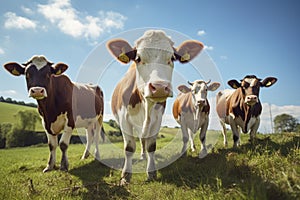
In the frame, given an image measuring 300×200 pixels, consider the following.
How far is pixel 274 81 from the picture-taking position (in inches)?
282

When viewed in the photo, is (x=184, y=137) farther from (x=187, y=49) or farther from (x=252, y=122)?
(x=187, y=49)

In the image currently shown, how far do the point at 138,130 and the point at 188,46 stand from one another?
2.05 meters

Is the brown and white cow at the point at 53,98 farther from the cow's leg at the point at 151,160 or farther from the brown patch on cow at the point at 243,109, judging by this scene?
the brown patch on cow at the point at 243,109

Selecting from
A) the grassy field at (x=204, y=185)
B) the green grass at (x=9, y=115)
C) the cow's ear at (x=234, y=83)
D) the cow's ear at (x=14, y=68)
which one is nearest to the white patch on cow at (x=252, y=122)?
the cow's ear at (x=234, y=83)

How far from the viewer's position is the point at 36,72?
5.48 m

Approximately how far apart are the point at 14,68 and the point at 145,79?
3.92 m

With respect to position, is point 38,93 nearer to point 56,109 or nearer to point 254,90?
point 56,109

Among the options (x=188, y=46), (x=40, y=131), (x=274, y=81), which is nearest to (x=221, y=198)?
(x=188, y=46)

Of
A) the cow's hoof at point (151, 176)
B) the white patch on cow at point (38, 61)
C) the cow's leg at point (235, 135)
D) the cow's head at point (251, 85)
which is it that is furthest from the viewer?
the cow's leg at point (235, 135)

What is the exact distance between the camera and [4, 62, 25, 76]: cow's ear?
5902mm

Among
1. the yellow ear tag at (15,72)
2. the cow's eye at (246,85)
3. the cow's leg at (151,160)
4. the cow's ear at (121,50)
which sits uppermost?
the cow's ear at (121,50)

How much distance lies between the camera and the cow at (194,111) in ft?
23.7

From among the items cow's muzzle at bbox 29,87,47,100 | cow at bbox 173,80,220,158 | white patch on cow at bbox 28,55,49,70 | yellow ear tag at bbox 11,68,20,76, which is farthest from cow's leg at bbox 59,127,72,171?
cow at bbox 173,80,220,158

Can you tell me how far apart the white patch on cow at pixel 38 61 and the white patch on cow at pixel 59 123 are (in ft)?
4.47
